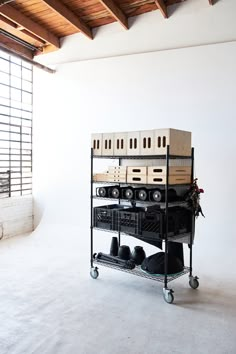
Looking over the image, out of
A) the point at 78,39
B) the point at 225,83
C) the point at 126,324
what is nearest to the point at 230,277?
the point at 126,324

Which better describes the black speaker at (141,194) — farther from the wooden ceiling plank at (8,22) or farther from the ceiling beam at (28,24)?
the wooden ceiling plank at (8,22)

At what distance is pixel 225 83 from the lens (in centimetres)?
447

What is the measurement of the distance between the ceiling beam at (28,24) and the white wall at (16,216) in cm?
267

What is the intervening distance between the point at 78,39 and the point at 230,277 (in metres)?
4.19

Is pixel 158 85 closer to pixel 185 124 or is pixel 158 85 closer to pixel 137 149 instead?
pixel 185 124

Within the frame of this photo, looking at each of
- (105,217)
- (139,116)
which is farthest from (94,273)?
(139,116)

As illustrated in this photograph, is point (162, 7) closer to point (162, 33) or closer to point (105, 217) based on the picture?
point (162, 33)

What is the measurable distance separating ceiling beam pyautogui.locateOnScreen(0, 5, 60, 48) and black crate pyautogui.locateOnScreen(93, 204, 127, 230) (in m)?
2.93

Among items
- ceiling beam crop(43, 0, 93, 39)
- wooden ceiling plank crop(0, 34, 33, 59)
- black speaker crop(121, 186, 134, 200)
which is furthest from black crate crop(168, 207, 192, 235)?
wooden ceiling plank crop(0, 34, 33, 59)

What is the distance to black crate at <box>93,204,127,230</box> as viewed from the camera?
141 inches

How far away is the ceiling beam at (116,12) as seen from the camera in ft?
14.4

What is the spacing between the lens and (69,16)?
4703mm

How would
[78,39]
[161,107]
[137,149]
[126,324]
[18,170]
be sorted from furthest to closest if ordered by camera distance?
[18,170], [78,39], [161,107], [137,149], [126,324]

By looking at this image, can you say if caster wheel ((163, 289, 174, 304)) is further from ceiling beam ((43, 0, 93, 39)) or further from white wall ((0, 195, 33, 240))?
ceiling beam ((43, 0, 93, 39))
